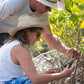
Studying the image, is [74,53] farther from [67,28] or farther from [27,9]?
[27,9]

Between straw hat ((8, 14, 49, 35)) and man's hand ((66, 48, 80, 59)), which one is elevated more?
straw hat ((8, 14, 49, 35))

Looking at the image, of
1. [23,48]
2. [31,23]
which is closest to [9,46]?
[23,48]

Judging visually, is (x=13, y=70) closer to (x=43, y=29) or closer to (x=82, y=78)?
(x=43, y=29)

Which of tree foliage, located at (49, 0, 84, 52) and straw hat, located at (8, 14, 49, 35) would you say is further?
tree foliage, located at (49, 0, 84, 52)

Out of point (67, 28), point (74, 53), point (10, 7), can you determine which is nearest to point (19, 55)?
point (10, 7)

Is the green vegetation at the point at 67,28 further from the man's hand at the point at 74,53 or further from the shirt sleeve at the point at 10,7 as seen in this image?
the shirt sleeve at the point at 10,7

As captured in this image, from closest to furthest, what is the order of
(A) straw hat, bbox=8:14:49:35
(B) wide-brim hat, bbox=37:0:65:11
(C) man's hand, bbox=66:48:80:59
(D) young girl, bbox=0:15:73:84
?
1. (D) young girl, bbox=0:15:73:84
2. (A) straw hat, bbox=8:14:49:35
3. (B) wide-brim hat, bbox=37:0:65:11
4. (C) man's hand, bbox=66:48:80:59

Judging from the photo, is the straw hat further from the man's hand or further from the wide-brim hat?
→ the man's hand

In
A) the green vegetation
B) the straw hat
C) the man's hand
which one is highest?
the straw hat

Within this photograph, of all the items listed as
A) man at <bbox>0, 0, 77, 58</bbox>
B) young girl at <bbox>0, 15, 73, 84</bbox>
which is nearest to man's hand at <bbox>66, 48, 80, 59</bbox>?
man at <bbox>0, 0, 77, 58</bbox>

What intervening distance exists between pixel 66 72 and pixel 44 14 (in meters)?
0.93

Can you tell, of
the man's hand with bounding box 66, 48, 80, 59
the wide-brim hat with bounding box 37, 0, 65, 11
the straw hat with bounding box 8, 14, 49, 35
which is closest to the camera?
the straw hat with bounding box 8, 14, 49, 35

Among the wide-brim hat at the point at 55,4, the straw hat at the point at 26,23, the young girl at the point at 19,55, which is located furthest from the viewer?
the wide-brim hat at the point at 55,4

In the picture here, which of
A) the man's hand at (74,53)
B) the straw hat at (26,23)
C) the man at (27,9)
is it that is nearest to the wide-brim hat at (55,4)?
the man at (27,9)
